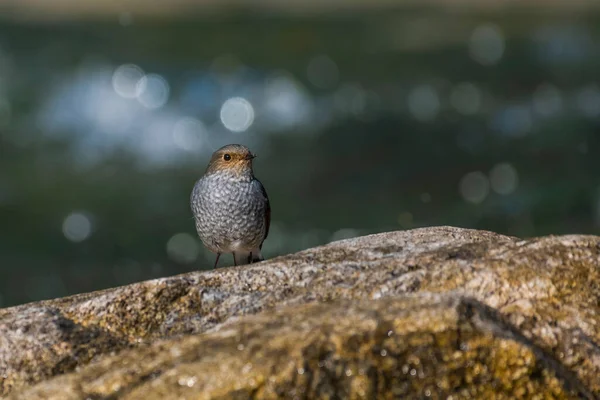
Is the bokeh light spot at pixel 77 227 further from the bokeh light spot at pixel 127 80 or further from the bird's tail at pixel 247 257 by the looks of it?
the bird's tail at pixel 247 257

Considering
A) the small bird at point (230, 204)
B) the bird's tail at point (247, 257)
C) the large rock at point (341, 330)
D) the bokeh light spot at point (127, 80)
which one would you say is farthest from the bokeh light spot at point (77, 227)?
the large rock at point (341, 330)

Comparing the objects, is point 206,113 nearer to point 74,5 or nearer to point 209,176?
point 74,5

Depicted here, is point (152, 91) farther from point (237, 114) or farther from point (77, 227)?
point (77, 227)

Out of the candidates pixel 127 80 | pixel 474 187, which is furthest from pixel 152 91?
pixel 474 187

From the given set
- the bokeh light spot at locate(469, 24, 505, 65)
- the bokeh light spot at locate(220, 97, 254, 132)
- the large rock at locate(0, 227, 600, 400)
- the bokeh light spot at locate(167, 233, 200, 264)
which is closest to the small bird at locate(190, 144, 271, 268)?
the large rock at locate(0, 227, 600, 400)

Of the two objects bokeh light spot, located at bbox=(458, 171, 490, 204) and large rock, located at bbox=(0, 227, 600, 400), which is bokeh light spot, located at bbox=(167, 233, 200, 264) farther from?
large rock, located at bbox=(0, 227, 600, 400)
